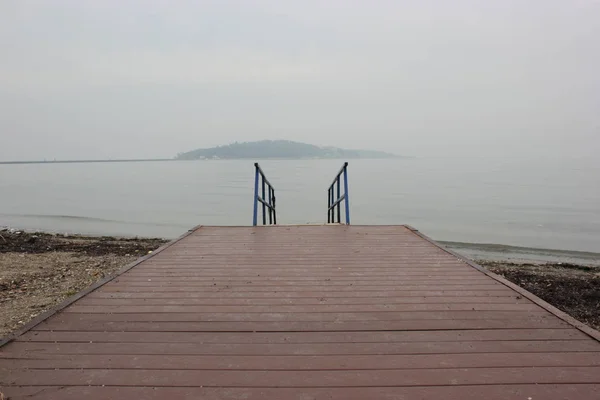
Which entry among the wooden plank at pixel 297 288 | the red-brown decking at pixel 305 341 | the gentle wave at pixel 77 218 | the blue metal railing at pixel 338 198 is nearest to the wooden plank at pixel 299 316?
the red-brown decking at pixel 305 341

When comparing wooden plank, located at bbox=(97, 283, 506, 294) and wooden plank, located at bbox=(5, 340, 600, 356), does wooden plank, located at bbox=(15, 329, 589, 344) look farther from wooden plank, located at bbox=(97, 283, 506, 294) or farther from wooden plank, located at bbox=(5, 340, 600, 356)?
wooden plank, located at bbox=(97, 283, 506, 294)

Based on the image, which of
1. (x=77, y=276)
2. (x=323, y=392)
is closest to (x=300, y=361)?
(x=323, y=392)

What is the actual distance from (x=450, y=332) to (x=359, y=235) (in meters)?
3.26

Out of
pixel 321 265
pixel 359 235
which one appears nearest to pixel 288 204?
pixel 359 235

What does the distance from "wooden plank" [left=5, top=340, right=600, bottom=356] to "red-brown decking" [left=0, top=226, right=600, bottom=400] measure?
0.01m

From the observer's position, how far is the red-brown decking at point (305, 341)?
1904 millimetres

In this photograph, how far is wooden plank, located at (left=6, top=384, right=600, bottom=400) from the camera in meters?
1.82

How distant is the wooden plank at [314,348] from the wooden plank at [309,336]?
0.05 m

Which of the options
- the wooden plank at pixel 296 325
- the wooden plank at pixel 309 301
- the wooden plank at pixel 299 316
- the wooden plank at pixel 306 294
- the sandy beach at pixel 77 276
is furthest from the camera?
the sandy beach at pixel 77 276

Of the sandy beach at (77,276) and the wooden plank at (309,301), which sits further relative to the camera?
the sandy beach at (77,276)

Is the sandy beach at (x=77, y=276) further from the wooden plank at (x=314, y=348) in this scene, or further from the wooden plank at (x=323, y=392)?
the wooden plank at (x=323, y=392)

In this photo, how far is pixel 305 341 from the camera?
2.37m

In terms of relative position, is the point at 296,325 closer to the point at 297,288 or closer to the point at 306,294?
the point at 306,294

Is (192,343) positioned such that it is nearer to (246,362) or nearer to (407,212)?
(246,362)
